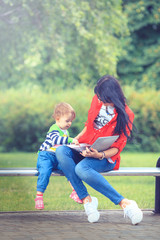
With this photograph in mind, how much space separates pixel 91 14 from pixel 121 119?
936 cm

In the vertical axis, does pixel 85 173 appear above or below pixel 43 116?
above

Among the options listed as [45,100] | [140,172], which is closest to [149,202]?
[140,172]

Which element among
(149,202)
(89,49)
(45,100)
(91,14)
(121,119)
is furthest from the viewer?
(45,100)

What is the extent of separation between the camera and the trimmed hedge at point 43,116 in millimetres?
17375

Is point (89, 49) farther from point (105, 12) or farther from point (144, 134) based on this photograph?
point (144, 134)

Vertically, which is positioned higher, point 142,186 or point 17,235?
point 17,235

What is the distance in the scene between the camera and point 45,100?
17.7 meters

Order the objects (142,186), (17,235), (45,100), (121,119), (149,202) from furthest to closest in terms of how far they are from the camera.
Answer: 1. (45,100)
2. (142,186)
3. (149,202)
4. (121,119)
5. (17,235)

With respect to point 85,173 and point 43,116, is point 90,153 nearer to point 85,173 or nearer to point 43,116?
point 85,173

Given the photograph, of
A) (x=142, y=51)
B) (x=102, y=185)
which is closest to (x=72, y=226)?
(x=102, y=185)

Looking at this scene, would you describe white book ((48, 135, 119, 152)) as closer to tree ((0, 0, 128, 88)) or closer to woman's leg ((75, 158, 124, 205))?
woman's leg ((75, 158, 124, 205))

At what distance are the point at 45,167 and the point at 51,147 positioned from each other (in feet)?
1.05

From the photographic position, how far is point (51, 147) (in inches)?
216

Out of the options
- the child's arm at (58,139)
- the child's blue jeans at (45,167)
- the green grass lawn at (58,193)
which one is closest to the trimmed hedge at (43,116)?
the green grass lawn at (58,193)
